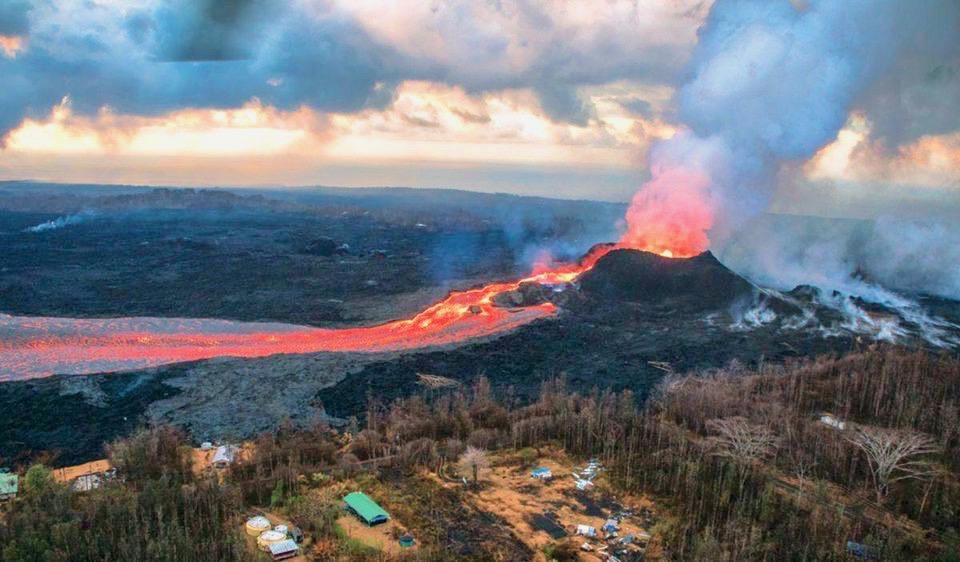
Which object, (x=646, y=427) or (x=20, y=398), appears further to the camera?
(x=20, y=398)

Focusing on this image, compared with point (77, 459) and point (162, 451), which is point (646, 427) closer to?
point (162, 451)

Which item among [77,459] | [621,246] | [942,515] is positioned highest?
[621,246]

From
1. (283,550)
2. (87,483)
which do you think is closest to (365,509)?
(283,550)

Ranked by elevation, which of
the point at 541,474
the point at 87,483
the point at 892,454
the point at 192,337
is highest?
the point at 892,454

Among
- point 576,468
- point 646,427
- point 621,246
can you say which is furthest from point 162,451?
point 621,246

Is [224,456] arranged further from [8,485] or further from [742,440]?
[742,440]
